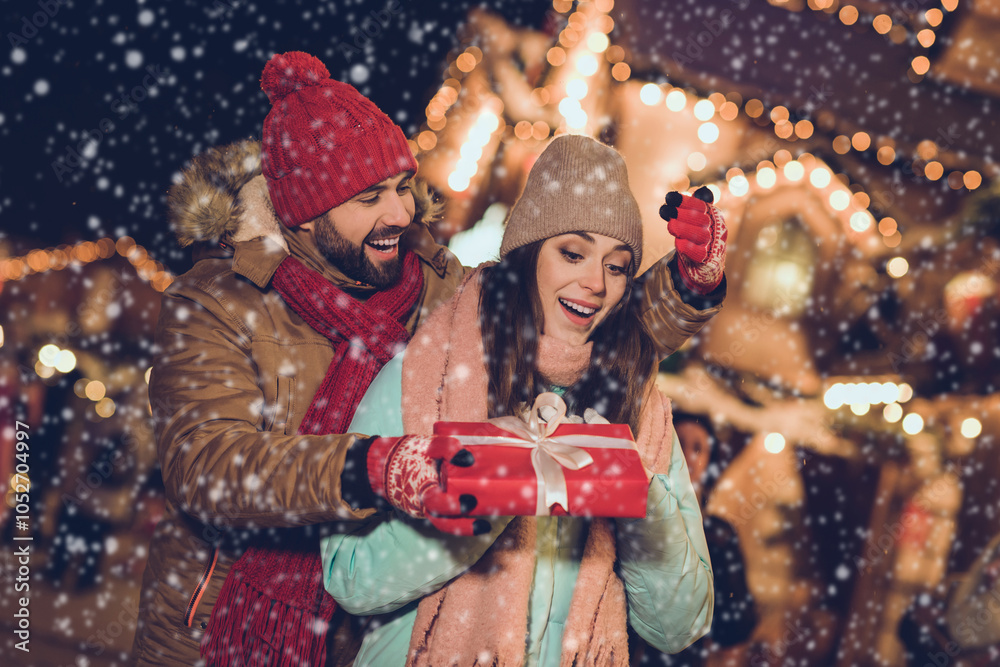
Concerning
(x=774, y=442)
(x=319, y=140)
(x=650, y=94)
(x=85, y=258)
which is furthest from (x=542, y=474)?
(x=85, y=258)

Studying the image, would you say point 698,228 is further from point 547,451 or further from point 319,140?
point 319,140

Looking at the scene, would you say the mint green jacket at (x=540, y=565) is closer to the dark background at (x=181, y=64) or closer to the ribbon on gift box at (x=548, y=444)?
the ribbon on gift box at (x=548, y=444)

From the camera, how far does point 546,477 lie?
97 cm

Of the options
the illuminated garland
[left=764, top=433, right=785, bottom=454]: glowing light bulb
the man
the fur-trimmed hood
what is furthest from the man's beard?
[left=764, top=433, right=785, bottom=454]: glowing light bulb

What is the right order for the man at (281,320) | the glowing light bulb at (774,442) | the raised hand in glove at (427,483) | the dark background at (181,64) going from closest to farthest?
the raised hand in glove at (427,483), the man at (281,320), the dark background at (181,64), the glowing light bulb at (774,442)

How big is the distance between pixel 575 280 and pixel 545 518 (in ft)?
1.73

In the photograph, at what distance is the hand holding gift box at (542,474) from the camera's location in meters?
0.94

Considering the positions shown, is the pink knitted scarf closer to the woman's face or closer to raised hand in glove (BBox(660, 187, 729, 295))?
the woman's face

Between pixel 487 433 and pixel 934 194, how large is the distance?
3095 millimetres

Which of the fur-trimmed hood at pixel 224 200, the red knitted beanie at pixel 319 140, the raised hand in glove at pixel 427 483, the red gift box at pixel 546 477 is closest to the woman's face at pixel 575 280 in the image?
the red gift box at pixel 546 477

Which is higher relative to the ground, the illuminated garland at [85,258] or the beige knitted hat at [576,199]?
the beige knitted hat at [576,199]

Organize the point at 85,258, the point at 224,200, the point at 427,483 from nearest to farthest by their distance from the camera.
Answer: the point at 427,483
the point at 224,200
the point at 85,258

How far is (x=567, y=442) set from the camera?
1093 millimetres

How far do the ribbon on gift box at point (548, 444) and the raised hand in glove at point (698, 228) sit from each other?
0.46 metres
